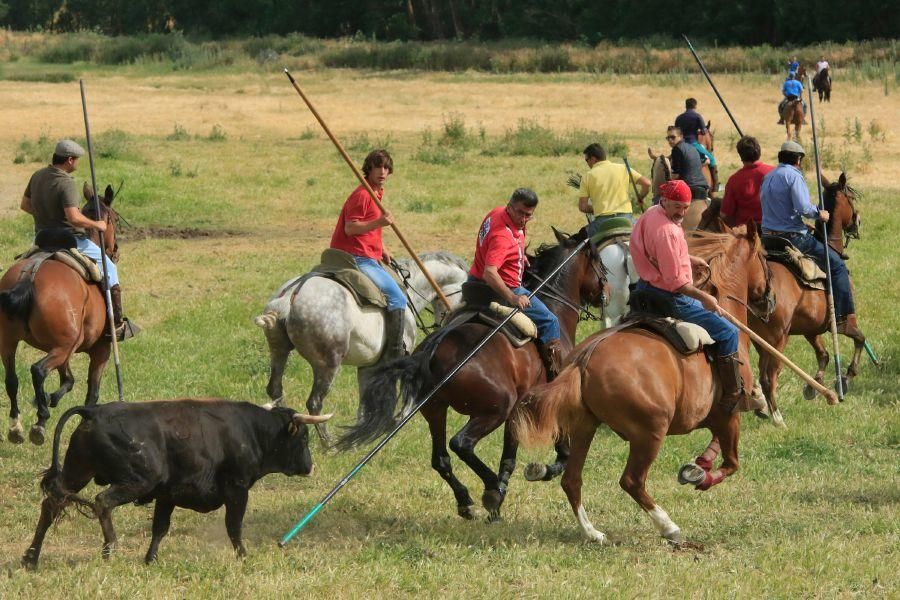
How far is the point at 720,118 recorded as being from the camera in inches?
1563

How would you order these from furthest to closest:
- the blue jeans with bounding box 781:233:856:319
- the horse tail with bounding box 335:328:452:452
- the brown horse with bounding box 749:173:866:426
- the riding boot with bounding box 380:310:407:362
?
the blue jeans with bounding box 781:233:856:319 < the brown horse with bounding box 749:173:866:426 < the riding boot with bounding box 380:310:407:362 < the horse tail with bounding box 335:328:452:452

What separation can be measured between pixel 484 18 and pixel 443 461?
69389 millimetres

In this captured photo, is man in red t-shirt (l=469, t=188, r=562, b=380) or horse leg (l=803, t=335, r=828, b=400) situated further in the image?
horse leg (l=803, t=335, r=828, b=400)

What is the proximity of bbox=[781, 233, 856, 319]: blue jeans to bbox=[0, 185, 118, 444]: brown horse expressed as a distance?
720 cm

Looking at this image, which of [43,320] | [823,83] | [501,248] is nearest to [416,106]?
[823,83]

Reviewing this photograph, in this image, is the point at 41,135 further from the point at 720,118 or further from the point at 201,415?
the point at 201,415

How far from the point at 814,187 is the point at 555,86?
24.0 m

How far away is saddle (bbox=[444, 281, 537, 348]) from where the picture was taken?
1070 cm

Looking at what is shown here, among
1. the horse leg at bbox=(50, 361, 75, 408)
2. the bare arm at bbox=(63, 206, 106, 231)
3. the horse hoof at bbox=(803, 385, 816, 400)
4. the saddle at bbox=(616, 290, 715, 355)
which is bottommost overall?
the horse hoof at bbox=(803, 385, 816, 400)

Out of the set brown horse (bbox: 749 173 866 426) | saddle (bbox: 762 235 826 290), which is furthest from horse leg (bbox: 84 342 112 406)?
saddle (bbox: 762 235 826 290)

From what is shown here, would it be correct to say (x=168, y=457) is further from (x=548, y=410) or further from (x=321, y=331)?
(x=321, y=331)

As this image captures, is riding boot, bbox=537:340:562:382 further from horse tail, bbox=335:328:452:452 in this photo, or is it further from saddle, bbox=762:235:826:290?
saddle, bbox=762:235:826:290

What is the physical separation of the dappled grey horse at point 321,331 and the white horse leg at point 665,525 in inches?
146

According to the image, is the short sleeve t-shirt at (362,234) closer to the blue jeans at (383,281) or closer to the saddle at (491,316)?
the blue jeans at (383,281)
